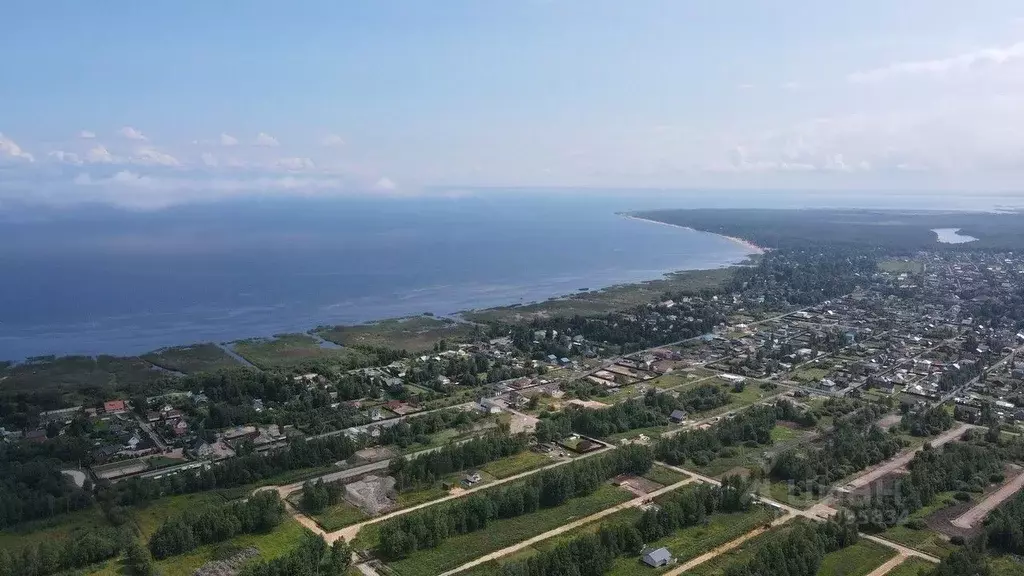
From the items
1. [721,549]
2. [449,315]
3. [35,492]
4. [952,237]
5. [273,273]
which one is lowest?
[721,549]

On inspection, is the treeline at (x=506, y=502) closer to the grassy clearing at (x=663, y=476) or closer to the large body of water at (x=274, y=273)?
the grassy clearing at (x=663, y=476)

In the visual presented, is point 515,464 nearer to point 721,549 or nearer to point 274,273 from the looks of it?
point 721,549

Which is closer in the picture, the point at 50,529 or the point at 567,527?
the point at 567,527

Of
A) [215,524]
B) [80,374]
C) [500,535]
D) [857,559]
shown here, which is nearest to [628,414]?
[500,535]

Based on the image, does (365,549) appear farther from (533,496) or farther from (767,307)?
(767,307)

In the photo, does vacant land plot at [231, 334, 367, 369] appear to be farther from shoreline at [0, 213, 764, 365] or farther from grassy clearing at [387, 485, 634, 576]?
grassy clearing at [387, 485, 634, 576]

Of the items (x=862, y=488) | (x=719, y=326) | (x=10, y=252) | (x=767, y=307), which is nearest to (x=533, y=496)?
(x=862, y=488)

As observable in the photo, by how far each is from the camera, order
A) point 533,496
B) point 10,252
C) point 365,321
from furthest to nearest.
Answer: point 10,252, point 365,321, point 533,496
